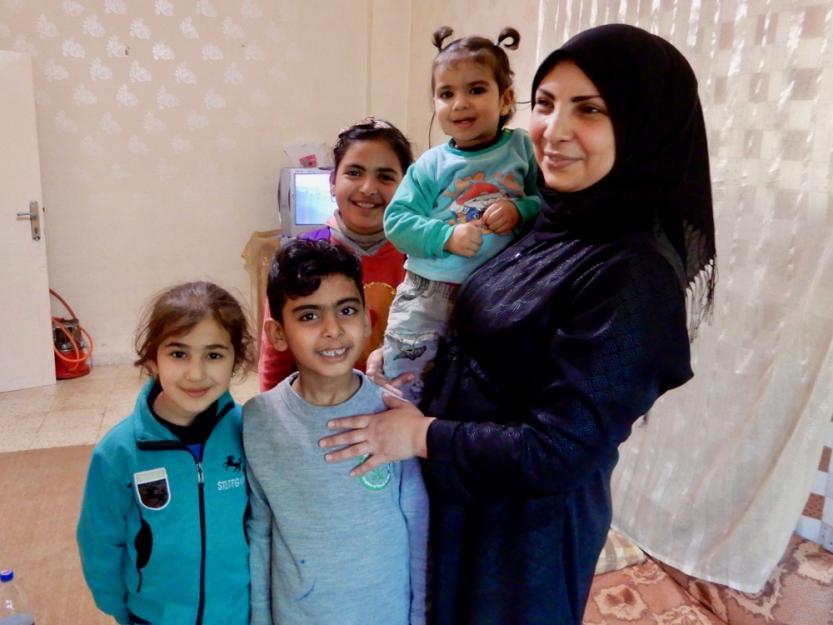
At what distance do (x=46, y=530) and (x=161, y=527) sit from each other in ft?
6.00

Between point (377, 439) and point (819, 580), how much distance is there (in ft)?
4.29

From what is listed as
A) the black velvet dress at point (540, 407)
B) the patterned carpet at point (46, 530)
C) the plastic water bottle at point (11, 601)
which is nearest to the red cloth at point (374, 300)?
the black velvet dress at point (540, 407)

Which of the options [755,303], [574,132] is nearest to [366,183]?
[574,132]

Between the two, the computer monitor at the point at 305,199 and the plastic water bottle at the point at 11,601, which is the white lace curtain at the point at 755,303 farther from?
the computer monitor at the point at 305,199

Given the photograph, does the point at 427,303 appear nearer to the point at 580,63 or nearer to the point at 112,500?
the point at 580,63

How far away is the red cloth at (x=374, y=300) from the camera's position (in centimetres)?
146

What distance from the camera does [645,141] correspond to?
3.13ft

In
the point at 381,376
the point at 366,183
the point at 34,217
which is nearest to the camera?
the point at 381,376

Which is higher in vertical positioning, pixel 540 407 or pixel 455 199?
pixel 455 199

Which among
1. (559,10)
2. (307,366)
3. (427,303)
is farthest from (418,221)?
(559,10)

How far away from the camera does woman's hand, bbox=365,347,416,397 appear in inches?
50.8

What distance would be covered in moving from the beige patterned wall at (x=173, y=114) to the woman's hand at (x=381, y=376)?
3467mm

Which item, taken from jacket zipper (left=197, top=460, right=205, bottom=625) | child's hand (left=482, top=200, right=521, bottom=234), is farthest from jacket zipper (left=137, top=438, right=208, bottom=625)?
child's hand (left=482, top=200, right=521, bottom=234)

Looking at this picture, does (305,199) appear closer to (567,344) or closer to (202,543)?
(202,543)
